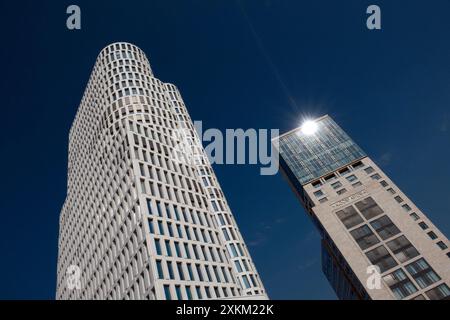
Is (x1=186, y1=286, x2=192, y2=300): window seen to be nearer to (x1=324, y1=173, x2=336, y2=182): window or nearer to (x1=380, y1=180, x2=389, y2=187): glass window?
(x1=380, y1=180, x2=389, y2=187): glass window

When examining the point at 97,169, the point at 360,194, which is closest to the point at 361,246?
the point at 360,194

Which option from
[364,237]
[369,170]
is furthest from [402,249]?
[369,170]

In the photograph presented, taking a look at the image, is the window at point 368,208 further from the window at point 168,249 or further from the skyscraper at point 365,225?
the window at point 168,249

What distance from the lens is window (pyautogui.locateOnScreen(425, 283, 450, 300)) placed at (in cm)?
7438

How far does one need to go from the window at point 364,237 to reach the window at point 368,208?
4.25 m

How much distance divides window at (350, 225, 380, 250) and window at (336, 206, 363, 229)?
7.95ft

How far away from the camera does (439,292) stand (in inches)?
2965

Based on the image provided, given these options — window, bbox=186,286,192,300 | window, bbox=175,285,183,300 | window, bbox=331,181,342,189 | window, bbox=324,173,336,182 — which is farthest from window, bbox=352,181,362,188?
window, bbox=175,285,183,300

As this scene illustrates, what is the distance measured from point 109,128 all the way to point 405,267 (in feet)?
259

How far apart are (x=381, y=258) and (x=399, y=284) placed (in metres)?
7.52

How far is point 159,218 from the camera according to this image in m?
54.8
